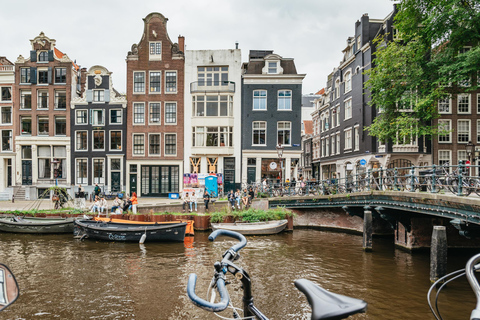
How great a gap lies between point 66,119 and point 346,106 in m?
30.7

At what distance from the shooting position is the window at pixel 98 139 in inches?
1389

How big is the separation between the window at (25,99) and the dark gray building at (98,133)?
5.18 meters

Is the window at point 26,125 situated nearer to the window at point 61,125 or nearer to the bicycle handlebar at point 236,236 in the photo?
the window at point 61,125

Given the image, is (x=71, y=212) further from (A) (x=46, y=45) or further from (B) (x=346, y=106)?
(B) (x=346, y=106)

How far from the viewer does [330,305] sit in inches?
74.9

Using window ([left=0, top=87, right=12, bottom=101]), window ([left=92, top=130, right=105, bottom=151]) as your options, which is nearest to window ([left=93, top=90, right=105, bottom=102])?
window ([left=92, top=130, right=105, bottom=151])

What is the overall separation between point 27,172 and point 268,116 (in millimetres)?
25625

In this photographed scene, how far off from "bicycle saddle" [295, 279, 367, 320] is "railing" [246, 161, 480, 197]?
10.1 meters

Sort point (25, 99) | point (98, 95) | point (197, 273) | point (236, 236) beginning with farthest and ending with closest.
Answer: point (25, 99)
point (98, 95)
point (197, 273)
point (236, 236)

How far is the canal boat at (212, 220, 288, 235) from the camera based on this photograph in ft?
68.0

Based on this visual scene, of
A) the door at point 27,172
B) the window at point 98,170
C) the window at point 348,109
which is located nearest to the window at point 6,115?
the door at point 27,172

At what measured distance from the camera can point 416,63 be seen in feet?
70.1

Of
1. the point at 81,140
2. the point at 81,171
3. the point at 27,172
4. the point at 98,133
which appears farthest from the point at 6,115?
the point at 98,133

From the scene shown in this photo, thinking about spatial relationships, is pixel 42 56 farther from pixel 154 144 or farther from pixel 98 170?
pixel 154 144
